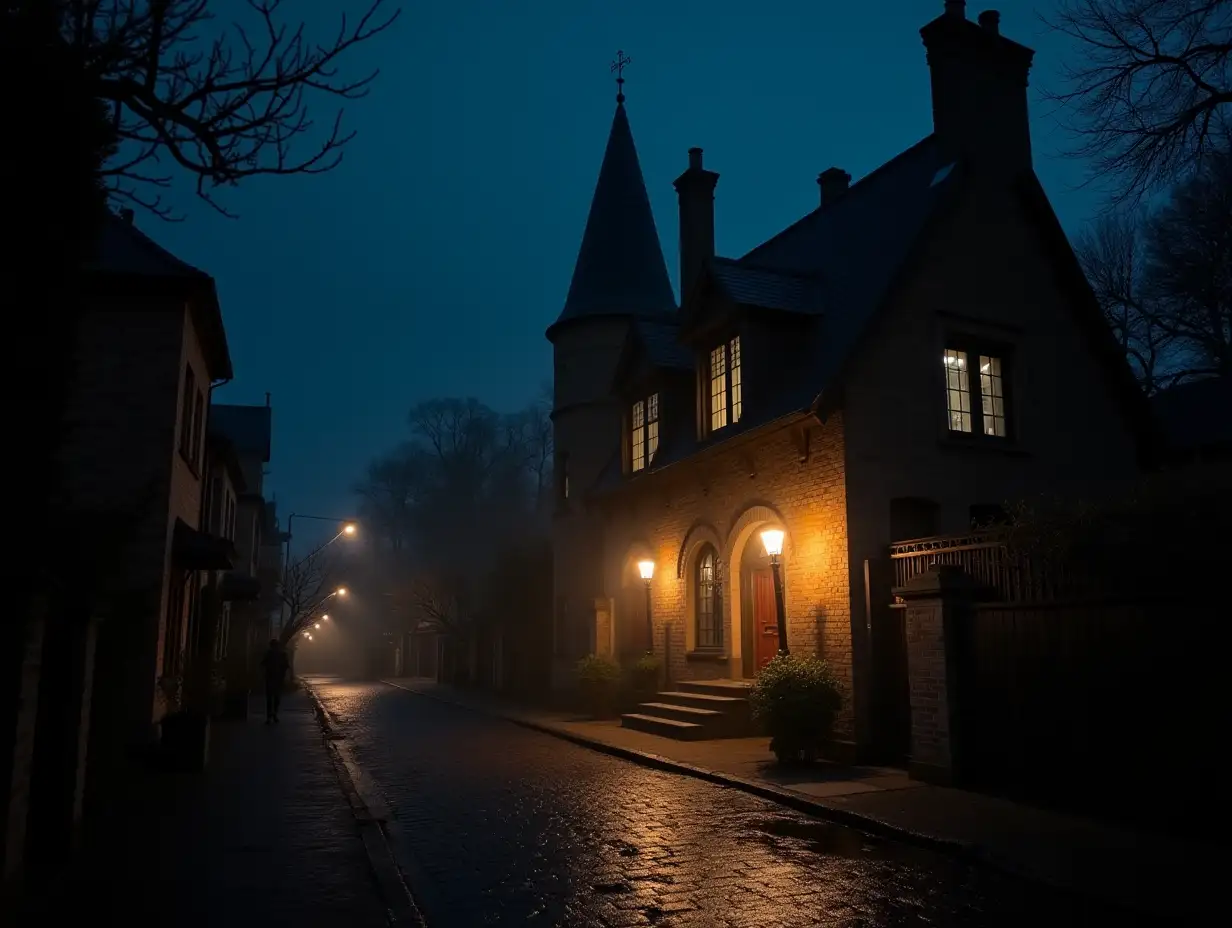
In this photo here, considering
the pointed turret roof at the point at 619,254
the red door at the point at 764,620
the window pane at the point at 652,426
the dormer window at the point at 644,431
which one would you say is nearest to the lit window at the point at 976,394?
the red door at the point at 764,620

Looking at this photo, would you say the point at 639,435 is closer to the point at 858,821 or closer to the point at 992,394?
the point at 992,394

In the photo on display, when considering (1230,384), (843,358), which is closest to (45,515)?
(843,358)

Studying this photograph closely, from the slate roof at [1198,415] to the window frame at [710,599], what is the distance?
833 cm

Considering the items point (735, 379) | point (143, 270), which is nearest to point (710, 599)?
point (735, 379)

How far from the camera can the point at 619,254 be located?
26234 mm

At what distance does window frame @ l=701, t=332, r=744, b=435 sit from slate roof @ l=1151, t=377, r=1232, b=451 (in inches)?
300

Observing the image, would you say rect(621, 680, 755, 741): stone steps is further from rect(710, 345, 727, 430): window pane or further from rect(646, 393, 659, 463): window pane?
rect(646, 393, 659, 463): window pane

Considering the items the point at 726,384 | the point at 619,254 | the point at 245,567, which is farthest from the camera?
the point at 245,567

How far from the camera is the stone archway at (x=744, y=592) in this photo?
645 inches

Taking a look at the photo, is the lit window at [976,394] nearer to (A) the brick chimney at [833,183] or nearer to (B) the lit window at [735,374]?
(B) the lit window at [735,374]

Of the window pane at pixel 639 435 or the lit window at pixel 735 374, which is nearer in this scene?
the lit window at pixel 735 374

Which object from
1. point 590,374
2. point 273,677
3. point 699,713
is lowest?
point 699,713

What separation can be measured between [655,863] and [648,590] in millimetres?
12300

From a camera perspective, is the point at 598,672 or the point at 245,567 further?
the point at 245,567
